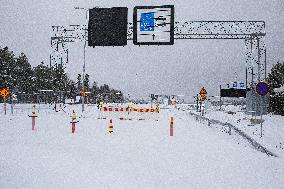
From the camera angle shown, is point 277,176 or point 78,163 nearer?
point 277,176

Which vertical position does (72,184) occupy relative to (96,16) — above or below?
below

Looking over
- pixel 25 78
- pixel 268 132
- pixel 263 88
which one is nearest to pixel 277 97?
pixel 268 132

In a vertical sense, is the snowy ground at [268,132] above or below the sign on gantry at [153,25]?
below

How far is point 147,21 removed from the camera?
92.8ft

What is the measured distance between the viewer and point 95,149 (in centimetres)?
1170

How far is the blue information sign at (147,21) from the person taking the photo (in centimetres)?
2817

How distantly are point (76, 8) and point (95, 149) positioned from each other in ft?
93.2

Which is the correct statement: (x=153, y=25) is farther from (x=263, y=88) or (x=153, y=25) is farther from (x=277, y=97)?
(x=277, y=97)

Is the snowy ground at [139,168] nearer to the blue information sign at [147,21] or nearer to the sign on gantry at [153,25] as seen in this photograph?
the sign on gantry at [153,25]

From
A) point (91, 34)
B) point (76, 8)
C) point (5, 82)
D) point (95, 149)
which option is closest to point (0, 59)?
point (5, 82)

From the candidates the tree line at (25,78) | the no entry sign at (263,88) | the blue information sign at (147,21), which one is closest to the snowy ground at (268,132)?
the no entry sign at (263,88)

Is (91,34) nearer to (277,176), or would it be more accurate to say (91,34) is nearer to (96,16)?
(96,16)

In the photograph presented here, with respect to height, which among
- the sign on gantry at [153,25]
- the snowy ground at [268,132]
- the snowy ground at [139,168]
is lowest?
the snowy ground at [268,132]

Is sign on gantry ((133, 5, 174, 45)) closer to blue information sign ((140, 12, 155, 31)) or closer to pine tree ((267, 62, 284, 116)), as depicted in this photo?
blue information sign ((140, 12, 155, 31))
